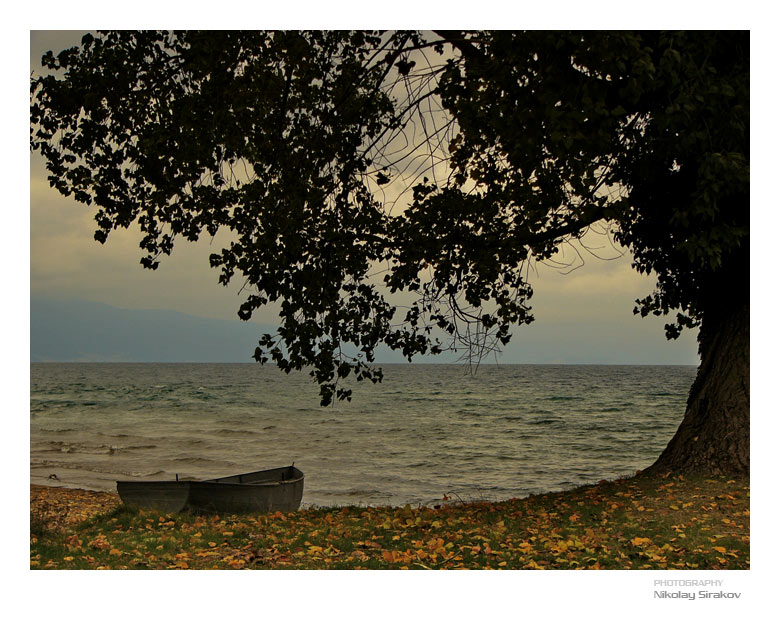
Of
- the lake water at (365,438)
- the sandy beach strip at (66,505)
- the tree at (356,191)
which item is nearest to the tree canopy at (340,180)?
the tree at (356,191)

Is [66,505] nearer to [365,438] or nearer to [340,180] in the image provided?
[340,180]

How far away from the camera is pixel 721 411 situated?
416 inches

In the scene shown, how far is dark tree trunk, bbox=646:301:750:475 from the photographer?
10398mm

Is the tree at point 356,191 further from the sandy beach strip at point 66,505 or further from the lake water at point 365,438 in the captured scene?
the lake water at point 365,438

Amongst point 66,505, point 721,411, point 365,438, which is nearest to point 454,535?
point 721,411

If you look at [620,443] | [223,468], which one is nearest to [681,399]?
[620,443]

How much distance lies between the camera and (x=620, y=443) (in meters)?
35.6

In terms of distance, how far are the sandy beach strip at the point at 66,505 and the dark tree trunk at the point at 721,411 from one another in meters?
9.25

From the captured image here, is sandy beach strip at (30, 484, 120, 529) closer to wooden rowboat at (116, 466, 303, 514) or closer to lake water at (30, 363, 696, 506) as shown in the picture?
wooden rowboat at (116, 466, 303, 514)

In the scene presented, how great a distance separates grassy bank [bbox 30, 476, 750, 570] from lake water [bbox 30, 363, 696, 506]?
351 inches

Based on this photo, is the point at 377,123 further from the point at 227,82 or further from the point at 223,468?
the point at 223,468

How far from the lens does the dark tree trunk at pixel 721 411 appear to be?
409 inches

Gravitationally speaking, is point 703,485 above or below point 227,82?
below

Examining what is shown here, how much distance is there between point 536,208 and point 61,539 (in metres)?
7.40
